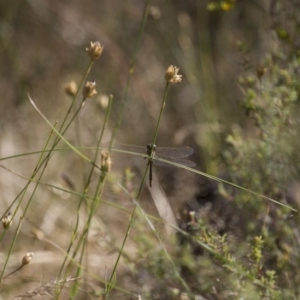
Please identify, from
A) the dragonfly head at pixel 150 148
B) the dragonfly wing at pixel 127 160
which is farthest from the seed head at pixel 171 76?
the dragonfly wing at pixel 127 160

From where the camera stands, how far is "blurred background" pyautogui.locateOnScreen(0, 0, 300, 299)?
3.02m

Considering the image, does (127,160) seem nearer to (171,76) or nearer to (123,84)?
(171,76)

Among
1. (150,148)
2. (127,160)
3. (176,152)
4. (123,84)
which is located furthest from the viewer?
(123,84)

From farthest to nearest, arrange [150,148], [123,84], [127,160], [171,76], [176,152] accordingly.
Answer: [123,84] → [127,160] → [176,152] → [150,148] → [171,76]

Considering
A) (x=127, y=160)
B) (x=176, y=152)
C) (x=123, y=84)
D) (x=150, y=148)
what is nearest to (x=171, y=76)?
(x=150, y=148)

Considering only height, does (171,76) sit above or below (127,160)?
above

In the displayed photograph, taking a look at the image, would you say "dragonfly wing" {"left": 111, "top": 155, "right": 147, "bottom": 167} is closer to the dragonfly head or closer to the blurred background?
the dragonfly head

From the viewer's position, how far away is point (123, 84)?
426 centimetres

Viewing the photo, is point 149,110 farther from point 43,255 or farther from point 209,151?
point 43,255

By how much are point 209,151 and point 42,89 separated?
1477 mm

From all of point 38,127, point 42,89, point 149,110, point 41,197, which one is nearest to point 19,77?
point 42,89

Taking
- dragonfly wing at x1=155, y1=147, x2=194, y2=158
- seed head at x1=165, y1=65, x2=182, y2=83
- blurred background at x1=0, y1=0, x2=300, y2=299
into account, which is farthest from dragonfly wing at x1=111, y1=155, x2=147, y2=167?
seed head at x1=165, y1=65, x2=182, y2=83

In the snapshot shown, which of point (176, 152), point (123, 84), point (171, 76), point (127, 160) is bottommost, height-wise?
point (123, 84)

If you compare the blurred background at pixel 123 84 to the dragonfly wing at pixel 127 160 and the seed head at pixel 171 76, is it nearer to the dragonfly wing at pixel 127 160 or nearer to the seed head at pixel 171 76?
the dragonfly wing at pixel 127 160
